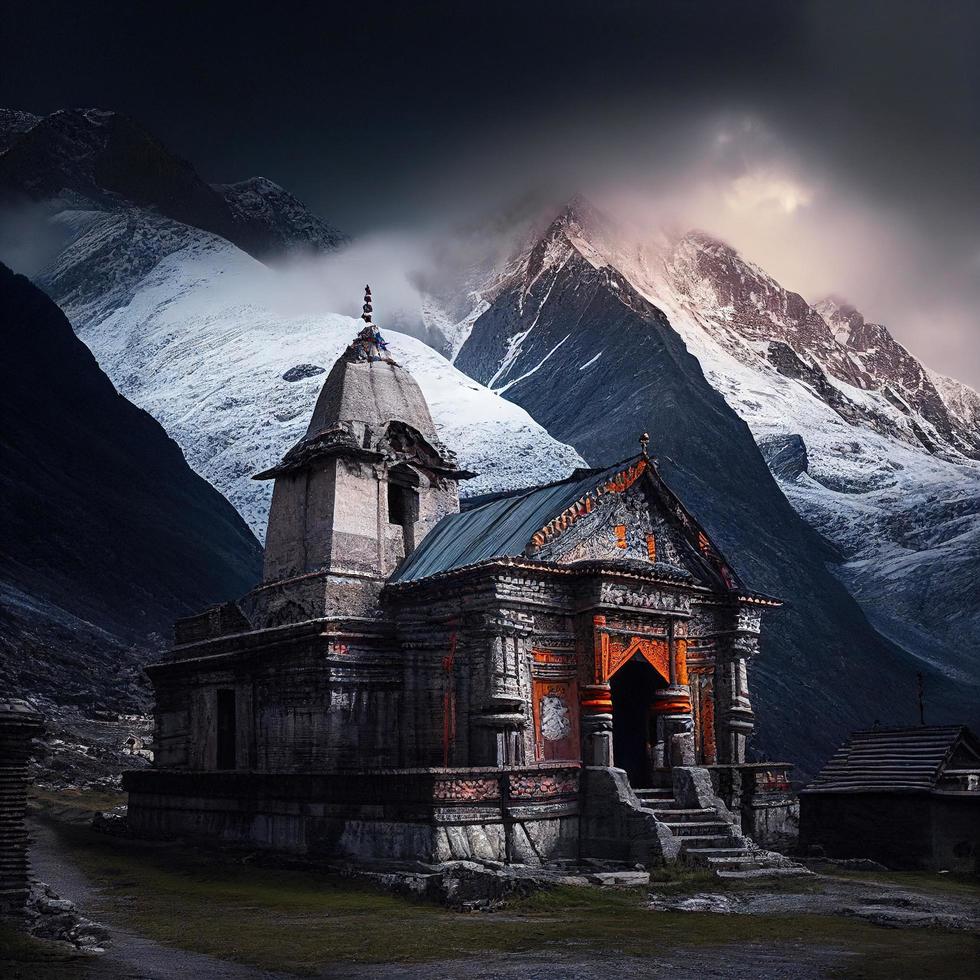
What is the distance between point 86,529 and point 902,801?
51.7 m

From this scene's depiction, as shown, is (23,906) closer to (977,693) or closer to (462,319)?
(977,693)

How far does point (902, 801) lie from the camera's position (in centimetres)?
2486

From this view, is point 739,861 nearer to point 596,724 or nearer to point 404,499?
point 596,724

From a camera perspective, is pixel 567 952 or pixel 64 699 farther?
pixel 64 699

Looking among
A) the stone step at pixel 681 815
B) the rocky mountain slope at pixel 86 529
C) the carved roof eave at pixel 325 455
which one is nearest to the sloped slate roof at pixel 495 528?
the carved roof eave at pixel 325 455

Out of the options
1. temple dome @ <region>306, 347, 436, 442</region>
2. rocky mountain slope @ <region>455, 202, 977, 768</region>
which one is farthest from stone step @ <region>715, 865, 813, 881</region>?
rocky mountain slope @ <region>455, 202, 977, 768</region>

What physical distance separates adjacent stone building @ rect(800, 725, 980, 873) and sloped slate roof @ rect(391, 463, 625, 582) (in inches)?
353

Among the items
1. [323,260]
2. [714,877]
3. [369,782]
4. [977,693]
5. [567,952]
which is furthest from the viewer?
[323,260]

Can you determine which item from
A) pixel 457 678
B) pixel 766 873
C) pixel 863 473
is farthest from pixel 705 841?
pixel 863 473

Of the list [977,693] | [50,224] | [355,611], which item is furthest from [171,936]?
[50,224]

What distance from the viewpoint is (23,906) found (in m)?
13.3

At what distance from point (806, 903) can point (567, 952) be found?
5.40 m

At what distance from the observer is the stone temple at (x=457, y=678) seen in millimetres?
20016

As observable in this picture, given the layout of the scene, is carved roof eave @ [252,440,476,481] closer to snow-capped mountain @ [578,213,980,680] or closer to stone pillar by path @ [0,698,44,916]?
stone pillar by path @ [0,698,44,916]
